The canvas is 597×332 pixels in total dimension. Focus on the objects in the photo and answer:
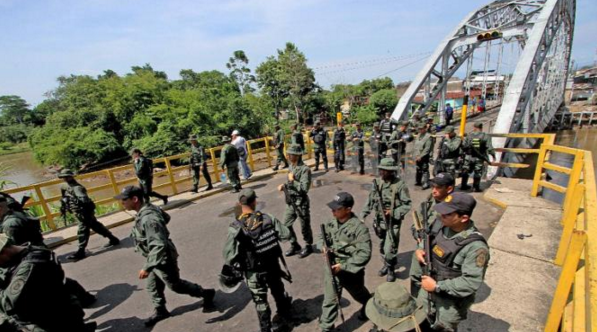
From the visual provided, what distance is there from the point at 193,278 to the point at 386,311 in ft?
12.0

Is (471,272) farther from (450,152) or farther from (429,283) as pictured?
(450,152)

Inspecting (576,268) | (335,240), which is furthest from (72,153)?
(576,268)

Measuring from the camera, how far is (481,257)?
2.11 metres

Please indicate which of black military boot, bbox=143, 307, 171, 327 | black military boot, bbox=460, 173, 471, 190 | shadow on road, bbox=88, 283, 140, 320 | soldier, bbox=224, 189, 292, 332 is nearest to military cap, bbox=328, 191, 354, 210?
soldier, bbox=224, 189, 292, 332

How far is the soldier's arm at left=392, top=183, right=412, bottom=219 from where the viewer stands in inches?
148

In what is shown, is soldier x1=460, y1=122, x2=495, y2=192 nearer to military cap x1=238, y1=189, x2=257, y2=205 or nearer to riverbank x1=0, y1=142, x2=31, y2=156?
military cap x1=238, y1=189, x2=257, y2=205

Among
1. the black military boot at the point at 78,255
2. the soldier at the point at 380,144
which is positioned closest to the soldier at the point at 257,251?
the black military boot at the point at 78,255

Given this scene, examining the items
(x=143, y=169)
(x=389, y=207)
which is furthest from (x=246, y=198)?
(x=143, y=169)

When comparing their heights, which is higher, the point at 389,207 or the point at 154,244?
the point at 154,244

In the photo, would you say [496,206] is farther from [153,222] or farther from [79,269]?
[79,269]

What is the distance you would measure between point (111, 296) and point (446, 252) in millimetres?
4761

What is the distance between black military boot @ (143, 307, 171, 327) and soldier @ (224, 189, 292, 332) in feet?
4.87

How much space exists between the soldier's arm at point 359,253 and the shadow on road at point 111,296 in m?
3.55

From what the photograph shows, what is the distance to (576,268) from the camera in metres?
2.23
